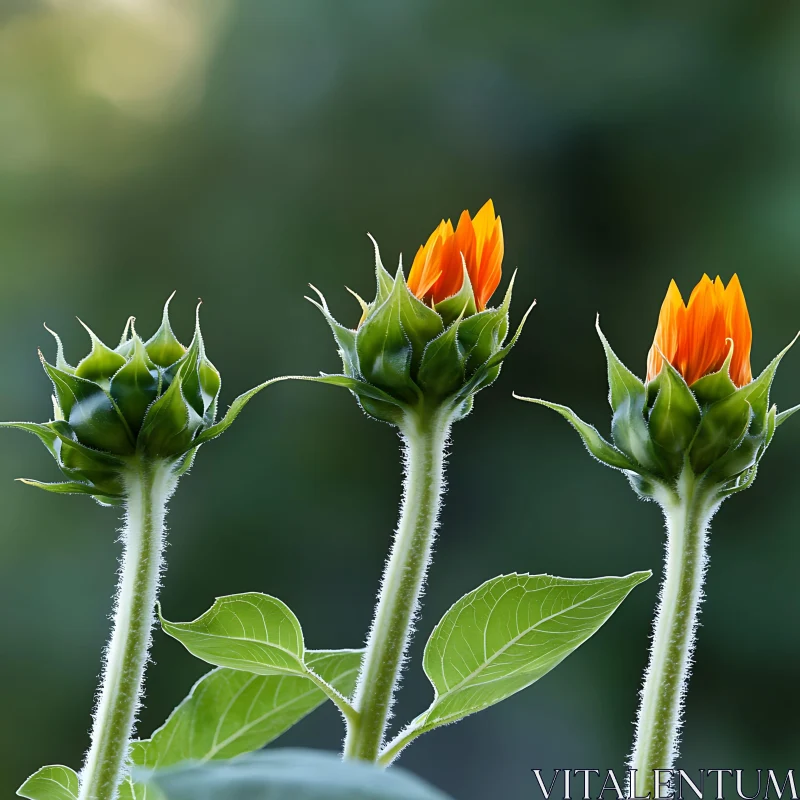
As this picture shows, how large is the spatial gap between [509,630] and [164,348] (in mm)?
150

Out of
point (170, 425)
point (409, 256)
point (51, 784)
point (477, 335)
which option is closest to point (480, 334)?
point (477, 335)

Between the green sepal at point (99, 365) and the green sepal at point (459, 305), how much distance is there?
0.35ft

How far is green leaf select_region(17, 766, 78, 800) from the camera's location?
36 centimetres

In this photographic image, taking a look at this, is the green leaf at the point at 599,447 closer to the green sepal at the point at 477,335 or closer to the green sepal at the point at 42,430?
the green sepal at the point at 477,335

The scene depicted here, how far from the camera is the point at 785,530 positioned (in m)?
2.19

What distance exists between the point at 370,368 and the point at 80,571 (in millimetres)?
2045

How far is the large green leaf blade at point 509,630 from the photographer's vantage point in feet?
1.12

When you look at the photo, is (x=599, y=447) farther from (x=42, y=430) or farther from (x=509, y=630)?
(x=42, y=430)

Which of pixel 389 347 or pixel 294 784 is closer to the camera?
pixel 294 784

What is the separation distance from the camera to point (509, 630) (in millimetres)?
351

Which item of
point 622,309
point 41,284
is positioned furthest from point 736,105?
point 41,284

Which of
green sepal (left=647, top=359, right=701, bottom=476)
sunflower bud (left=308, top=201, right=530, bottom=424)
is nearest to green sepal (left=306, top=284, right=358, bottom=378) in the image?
sunflower bud (left=308, top=201, right=530, bottom=424)

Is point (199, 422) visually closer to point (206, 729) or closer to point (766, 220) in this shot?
point (206, 729)

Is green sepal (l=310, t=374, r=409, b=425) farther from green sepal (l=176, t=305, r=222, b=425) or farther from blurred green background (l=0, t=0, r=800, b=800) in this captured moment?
blurred green background (l=0, t=0, r=800, b=800)
